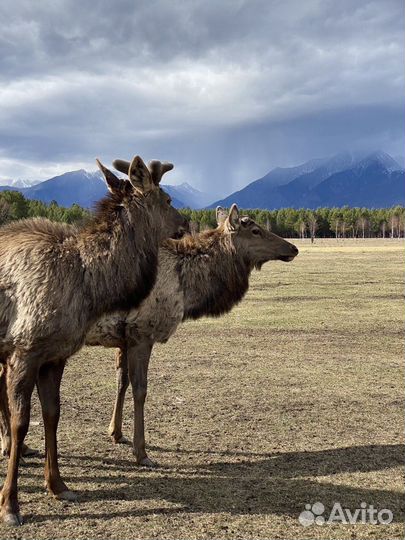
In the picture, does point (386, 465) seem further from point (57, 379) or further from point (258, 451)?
point (57, 379)

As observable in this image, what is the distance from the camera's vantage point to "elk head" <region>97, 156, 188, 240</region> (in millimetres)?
6205

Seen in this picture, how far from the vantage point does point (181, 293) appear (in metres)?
8.20

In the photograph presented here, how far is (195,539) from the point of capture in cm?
511

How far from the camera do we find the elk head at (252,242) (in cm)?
892

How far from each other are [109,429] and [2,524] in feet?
9.17

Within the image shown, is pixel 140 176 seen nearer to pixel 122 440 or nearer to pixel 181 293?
pixel 181 293

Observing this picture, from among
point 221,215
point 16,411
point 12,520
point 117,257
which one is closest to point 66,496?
point 12,520

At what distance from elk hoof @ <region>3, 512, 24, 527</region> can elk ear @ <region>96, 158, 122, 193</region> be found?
12.4ft

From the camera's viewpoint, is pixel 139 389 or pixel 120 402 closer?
pixel 139 389

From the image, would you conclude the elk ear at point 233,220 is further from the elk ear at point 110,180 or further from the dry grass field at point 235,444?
the dry grass field at point 235,444

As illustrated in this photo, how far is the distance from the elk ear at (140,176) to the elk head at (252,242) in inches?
108

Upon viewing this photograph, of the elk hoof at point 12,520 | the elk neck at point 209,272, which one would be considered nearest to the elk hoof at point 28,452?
the elk hoof at point 12,520

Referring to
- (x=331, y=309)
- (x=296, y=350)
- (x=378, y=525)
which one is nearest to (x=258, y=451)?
(x=378, y=525)

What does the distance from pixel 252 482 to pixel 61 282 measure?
347 cm
